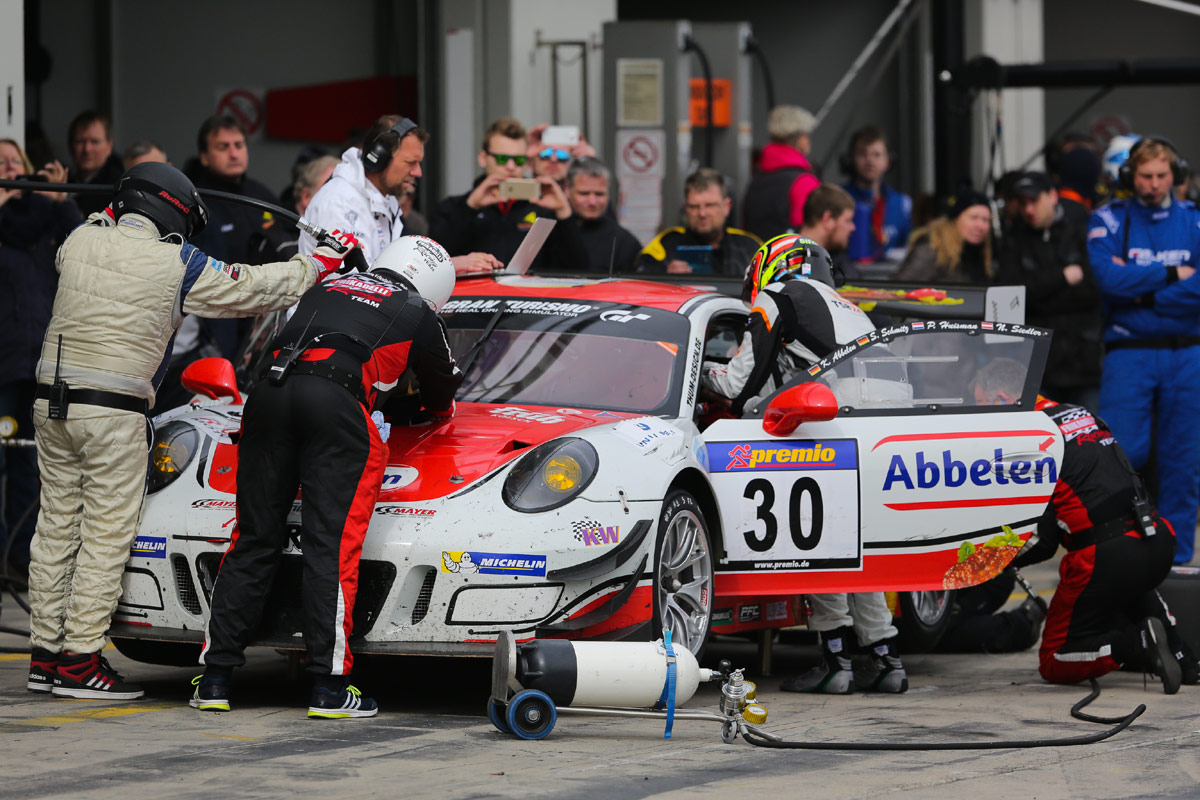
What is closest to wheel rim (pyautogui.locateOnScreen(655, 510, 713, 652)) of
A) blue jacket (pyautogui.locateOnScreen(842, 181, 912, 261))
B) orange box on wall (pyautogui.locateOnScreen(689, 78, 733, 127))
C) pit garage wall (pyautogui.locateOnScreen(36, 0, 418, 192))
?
blue jacket (pyautogui.locateOnScreen(842, 181, 912, 261))

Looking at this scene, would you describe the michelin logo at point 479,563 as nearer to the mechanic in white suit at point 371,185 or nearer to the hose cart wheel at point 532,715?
the hose cart wheel at point 532,715

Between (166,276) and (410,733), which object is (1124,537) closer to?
(410,733)

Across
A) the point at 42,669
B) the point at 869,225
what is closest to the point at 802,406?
the point at 42,669

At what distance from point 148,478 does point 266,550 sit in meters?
0.78

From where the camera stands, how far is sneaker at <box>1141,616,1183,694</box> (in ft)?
24.7

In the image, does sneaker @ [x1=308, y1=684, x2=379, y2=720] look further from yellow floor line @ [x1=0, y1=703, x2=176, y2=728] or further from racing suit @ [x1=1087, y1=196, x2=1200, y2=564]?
racing suit @ [x1=1087, y1=196, x2=1200, y2=564]

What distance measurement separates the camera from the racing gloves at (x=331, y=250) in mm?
7250

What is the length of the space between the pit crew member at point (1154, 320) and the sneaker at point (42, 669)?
5.91 metres

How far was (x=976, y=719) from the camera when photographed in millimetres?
6926

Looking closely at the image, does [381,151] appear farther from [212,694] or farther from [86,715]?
[86,715]

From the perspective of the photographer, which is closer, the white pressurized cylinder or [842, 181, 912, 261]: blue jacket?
the white pressurized cylinder

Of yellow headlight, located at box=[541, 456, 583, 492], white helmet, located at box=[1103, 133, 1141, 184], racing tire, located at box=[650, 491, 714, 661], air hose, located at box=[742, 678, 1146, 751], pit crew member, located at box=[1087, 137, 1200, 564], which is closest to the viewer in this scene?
air hose, located at box=[742, 678, 1146, 751]

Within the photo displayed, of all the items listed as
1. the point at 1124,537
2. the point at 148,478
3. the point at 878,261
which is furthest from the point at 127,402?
the point at 878,261

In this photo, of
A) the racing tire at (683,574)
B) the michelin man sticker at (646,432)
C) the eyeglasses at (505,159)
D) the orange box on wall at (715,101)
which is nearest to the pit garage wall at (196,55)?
the orange box on wall at (715,101)
